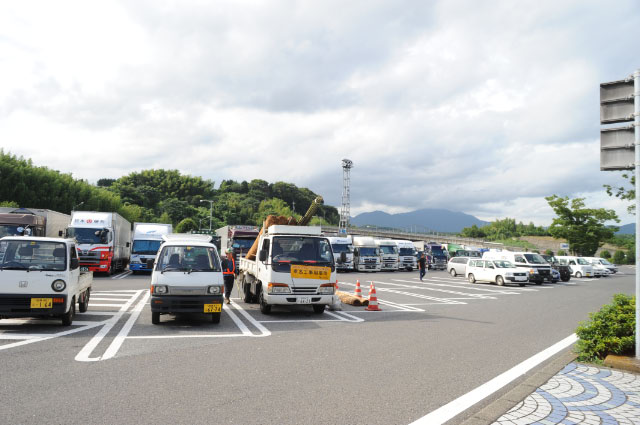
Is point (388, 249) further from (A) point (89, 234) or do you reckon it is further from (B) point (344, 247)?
(A) point (89, 234)

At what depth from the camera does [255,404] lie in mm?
5074

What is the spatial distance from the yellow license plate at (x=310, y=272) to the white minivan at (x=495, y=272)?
681 inches

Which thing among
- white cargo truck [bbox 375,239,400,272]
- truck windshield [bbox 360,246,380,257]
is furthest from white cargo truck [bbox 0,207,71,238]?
white cargo truck [bbox 375,239,400,272]

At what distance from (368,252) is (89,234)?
70.9ft

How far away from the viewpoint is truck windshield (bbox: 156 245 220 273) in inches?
421

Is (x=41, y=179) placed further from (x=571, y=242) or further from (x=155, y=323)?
(x=571, y=242)

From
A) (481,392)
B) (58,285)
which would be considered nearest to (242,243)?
(58,285)

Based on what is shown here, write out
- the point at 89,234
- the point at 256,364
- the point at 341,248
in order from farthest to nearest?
the point at 341,248 → the point at 89,234 → the point at 256,364

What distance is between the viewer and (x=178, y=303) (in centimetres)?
1011

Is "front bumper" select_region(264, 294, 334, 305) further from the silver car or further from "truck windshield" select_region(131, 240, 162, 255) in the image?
the silver car

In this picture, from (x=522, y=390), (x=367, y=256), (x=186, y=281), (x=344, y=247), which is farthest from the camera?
(x=367, y=256)

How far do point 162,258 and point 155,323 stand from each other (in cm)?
151

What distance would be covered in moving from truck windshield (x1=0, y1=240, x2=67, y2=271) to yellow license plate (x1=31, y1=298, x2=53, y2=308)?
2.17 feet

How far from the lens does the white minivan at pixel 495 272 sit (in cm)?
2584
